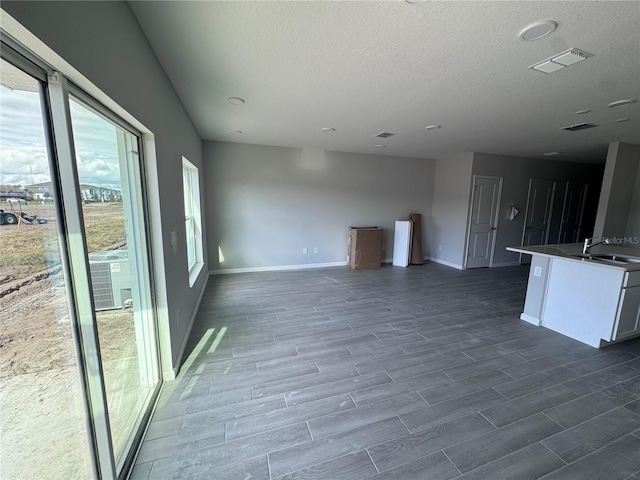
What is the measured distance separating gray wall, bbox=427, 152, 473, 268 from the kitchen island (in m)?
2.37

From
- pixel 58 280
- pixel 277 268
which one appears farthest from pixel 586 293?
pixel 277 268

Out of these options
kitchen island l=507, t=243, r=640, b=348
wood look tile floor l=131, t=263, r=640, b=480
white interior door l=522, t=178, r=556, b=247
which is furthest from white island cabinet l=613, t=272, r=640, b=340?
white interior door l=522, t=178, r=556, b=247

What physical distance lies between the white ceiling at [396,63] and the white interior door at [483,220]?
85.3 inches

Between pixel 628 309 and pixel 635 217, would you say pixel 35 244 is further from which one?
pixel 635 217

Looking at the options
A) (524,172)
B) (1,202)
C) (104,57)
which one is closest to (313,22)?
(104,57)

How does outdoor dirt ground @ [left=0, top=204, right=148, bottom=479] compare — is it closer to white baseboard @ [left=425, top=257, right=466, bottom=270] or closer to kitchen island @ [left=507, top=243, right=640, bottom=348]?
kitchen island @ [left=507, top=243, right=640, bottom=348]

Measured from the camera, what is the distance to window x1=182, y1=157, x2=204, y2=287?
3.90 m

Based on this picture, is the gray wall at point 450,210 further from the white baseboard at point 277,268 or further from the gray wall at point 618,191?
the white baseboard at point 277,268

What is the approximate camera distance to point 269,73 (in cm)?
215

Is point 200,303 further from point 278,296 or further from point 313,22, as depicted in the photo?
point 313,22

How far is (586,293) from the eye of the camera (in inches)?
114

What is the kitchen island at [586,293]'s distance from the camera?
269cm

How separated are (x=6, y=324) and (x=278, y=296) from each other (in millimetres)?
3352

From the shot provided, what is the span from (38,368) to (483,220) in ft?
22.3
